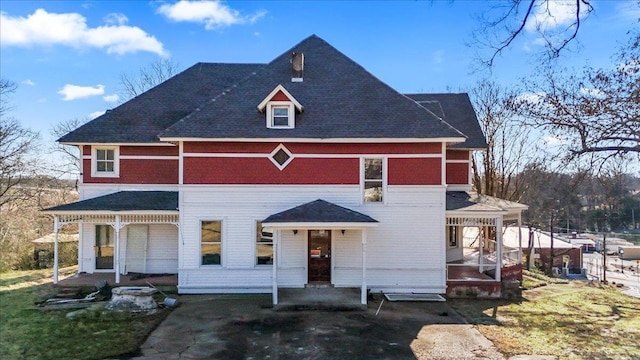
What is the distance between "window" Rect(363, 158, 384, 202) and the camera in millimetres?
15781

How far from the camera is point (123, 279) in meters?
16.6

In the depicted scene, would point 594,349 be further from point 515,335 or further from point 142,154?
point 142,154

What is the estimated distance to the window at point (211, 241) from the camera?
15625mm

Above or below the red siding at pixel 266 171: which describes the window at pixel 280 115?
above

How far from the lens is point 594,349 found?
10.5 m

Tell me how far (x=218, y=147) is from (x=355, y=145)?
5.05 meters

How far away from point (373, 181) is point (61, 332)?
35.2ft

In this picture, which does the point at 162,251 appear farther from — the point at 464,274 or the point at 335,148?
the point at 464,274

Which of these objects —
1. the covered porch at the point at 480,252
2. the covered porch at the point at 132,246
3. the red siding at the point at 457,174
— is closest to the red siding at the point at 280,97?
the covered porch at the point at 132,246

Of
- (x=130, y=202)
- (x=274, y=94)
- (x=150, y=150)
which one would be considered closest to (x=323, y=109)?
(x=274, y=94)

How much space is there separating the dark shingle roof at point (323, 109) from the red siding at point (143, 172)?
3027 mm

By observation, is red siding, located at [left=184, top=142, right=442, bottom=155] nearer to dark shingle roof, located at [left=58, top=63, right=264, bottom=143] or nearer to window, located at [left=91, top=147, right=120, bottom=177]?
dark shingle roof, located at [left=58, top=63, right=264, bottom=143]

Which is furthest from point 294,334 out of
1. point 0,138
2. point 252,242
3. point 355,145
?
point 0,138

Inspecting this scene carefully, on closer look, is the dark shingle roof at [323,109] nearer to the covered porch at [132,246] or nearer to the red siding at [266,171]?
the red siding at [266,171]
